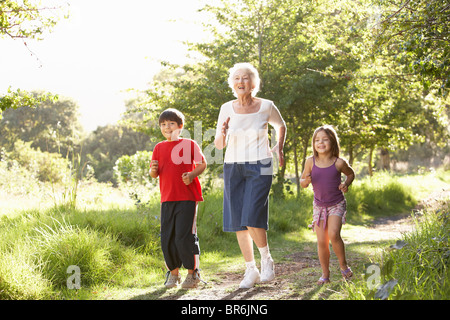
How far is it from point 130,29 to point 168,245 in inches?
2741

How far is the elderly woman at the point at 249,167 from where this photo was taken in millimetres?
4797

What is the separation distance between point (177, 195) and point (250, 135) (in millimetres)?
942

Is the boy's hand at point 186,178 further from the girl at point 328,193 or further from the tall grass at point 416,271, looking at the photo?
the tall grass at point 416,271

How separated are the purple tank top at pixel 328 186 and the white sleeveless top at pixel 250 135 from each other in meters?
0.53

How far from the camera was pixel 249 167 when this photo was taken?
4.84m

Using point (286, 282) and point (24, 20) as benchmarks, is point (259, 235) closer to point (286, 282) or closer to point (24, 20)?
point (286, 282)

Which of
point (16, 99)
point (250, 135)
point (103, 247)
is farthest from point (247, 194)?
point (16, 99)

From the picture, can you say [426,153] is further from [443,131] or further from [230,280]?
[230,280]

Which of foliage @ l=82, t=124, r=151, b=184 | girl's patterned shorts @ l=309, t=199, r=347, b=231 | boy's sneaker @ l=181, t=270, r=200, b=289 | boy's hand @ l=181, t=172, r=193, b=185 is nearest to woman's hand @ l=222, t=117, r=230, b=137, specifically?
boy's hand @ l=181, t=172, r=193, b=185

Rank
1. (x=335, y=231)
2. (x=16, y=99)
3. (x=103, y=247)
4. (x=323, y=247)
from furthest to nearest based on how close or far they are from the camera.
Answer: (x=103, y=247) < (x=16, y=99) < (x=323, y=247) < (x=335, y=231)

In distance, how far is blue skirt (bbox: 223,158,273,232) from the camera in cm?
478

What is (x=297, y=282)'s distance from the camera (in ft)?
16.4

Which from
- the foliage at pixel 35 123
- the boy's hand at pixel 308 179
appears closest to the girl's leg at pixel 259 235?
the boy's hand at pixel 308 179
